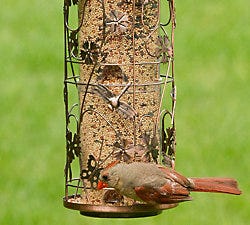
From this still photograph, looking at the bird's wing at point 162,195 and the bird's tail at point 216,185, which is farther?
the bird's tail at point 216,185

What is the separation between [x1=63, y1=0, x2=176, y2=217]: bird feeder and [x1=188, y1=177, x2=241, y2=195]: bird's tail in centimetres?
25

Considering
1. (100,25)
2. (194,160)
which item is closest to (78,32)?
(100,25)

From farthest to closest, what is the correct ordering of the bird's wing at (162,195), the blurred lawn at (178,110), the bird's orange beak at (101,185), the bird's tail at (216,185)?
the blurred lawn at (178,110), the bird's orange beak at (101,185), the bird's tail at (216,185), the bird's wing at (162,195)

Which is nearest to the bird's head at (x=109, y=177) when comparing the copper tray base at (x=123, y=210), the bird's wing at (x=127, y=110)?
the copper tray base at (x=123, y=210)

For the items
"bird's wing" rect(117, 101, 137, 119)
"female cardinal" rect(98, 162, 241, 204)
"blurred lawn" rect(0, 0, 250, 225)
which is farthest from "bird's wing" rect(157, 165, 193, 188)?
"blurred lawn" rect(0, 0, 250, 225)

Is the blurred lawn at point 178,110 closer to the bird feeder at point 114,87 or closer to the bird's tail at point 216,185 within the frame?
the bird feeder at point 114,87

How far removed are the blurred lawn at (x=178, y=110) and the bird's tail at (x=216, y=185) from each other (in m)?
2.75

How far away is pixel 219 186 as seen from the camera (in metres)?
6.93

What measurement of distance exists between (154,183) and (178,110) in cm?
456

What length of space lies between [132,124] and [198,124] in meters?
4.05

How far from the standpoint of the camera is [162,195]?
6.79 metres

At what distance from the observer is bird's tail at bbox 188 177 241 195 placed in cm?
692

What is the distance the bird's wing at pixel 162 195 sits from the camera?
6.79 m

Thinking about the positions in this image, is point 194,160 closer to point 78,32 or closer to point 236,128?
point 236,128
